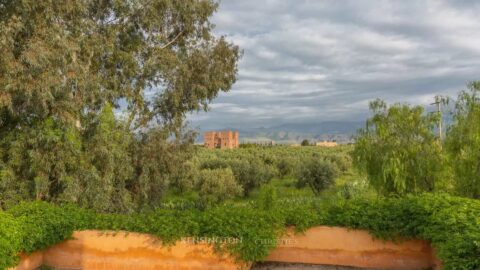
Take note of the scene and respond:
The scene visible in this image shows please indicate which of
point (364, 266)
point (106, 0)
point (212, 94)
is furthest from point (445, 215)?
point (106, 0)

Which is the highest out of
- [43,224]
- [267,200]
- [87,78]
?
[87,78]

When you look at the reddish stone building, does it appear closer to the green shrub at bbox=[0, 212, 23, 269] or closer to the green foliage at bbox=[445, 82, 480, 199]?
the green foliage at bbox=[445, 82, 480, 199]

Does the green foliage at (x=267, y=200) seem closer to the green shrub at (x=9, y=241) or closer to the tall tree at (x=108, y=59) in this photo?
the green shrub at (x=9, y=241)

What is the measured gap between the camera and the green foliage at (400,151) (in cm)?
1148

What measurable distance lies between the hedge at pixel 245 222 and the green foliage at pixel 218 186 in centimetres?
1522

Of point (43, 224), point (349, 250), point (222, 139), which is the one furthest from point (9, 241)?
point (222, 139)

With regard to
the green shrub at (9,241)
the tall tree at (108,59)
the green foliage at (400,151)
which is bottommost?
the green shrub at (9,241)

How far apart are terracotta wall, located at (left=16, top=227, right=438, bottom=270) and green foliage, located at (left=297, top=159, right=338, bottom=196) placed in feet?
63.0

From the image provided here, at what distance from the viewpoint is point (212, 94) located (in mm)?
15727

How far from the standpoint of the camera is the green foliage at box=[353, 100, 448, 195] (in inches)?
452

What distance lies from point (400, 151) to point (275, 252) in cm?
669

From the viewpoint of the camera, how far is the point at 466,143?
10.7m

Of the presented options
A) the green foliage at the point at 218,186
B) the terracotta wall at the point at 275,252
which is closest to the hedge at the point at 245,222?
the terracotta wall at the point at 275,252

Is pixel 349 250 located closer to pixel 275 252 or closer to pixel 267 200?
pixel 275 252
